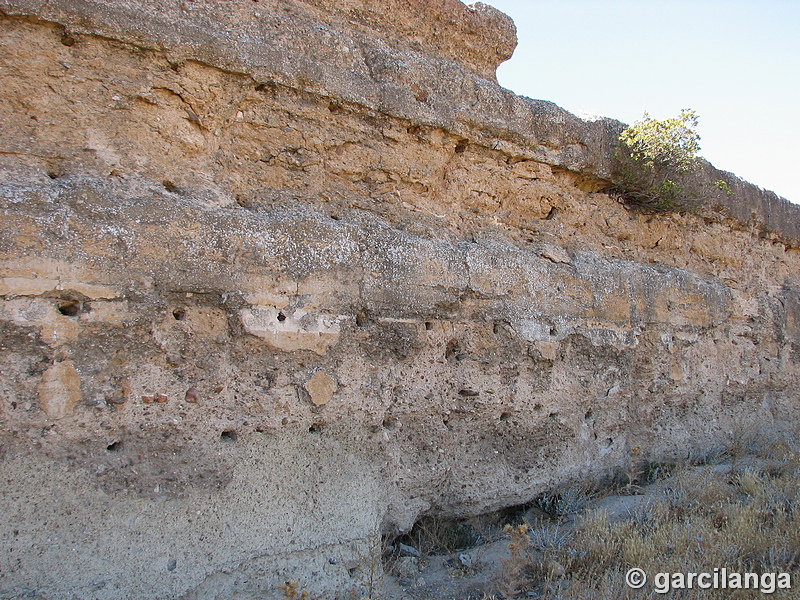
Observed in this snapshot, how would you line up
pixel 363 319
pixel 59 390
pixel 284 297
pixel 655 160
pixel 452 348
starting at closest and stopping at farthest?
pixel 59 390 < pixel 284 297 < pixel 363 319 < pixel 452 348 < pixel 655 160

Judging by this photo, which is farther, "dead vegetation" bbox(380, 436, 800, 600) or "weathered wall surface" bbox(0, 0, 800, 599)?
"dead vegetation" bbox(380, 436, 800, 600)

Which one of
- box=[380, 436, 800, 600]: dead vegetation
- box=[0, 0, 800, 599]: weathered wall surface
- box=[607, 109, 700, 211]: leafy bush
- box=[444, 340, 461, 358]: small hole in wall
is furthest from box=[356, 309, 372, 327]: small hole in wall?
box=[607, 109, 700, 211]: leafy bush

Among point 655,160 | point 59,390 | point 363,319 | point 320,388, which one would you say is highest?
point 655,160

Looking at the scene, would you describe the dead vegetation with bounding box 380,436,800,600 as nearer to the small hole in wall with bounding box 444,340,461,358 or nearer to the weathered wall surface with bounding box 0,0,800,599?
the weathered wall surface with bounding box 0,0,800,599

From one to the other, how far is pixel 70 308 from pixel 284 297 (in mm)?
842

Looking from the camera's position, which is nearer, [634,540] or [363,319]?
[634,540]

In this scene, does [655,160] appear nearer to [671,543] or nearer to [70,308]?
[671,543]

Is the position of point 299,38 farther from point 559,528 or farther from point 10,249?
point 559,528

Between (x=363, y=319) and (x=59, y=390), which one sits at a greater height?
(x=363, y=319)

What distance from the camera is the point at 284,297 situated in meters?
2.54

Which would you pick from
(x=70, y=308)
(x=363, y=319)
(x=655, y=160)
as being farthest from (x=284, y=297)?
(x=655, y=160)

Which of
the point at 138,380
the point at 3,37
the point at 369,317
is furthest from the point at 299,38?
the point at 138,380

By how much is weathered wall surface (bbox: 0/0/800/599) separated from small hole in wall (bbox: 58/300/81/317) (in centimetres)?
1

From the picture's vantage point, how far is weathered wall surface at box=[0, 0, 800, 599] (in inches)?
84.2
